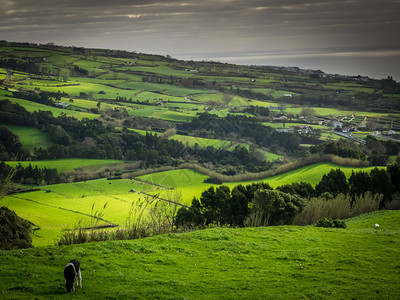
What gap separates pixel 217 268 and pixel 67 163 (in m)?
68.2

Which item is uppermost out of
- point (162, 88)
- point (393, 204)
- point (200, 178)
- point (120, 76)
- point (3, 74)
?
point (120, 76)

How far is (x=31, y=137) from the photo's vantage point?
294 feet

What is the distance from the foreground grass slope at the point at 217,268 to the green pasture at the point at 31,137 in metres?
76.5

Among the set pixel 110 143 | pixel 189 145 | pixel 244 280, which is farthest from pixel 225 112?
pixel 244 280

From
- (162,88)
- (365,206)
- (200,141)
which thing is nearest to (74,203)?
(365,206)

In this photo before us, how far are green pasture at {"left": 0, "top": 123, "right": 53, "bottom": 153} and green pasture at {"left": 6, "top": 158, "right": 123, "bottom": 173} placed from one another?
32.0 ft

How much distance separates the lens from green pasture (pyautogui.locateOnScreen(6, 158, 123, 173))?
71.2 meters

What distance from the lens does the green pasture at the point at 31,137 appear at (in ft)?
281

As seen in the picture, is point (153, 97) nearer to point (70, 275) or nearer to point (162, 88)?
point (162, 88)

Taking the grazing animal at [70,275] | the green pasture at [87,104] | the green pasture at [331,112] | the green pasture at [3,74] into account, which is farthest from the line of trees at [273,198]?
the green pasture at [3,74]

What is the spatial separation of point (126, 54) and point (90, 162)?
108 m

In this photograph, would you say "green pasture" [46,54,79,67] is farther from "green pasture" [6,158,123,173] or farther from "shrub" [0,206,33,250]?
"shrub" [0,206,33,250]

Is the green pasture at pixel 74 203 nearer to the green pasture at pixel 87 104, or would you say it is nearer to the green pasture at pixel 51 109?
the green pasture at pixel 51 109

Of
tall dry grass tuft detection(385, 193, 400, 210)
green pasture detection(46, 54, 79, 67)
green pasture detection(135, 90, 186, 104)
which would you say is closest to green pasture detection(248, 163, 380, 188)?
tall dry grass tuft detection(385, 193, 400, 210)
